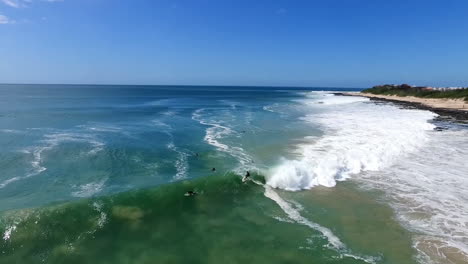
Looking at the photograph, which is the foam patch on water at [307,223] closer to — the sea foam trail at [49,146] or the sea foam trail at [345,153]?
the sea foam trail at [345,153]

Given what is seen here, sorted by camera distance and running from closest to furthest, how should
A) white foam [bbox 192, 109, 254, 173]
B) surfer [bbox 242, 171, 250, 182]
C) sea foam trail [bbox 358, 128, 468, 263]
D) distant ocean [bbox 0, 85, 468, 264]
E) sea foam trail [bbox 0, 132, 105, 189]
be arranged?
distant ocean [bbox 0, 85, 468, 264]
sea foam trail [bbox 358, 128, 468, 263]
surfer [bbox 242, 171, 250, 182]
sea foam trail [bbox 0, 132, 105, 189]
white foam [bbox 192, 109, 254, 173]

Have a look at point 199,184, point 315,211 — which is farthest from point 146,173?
point 315,211

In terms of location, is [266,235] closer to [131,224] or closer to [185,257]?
[185,257]

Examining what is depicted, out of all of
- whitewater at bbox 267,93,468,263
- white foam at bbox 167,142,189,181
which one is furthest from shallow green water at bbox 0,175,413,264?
white foam at bbox 167,142,189,181

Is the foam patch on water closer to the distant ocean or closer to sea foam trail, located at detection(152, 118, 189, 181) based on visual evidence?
the distant ocean

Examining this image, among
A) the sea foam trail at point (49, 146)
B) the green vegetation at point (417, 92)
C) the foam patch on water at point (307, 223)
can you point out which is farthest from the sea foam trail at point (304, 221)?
the green vegetation at point (417, 92)

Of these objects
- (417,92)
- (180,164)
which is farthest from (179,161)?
(417,92)
